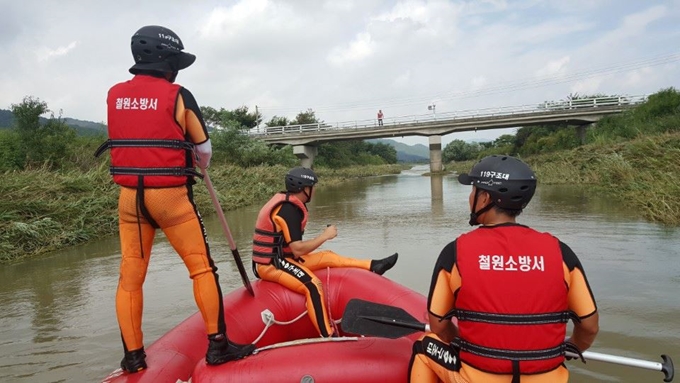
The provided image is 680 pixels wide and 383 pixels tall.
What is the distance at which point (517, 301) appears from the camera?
1.65 meters

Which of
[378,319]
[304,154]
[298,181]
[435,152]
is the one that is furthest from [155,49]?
[435,152]

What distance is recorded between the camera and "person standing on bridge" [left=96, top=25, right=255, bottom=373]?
2342 millimetres

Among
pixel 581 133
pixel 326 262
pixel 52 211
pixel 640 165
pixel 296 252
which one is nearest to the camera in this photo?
pixel 296 252

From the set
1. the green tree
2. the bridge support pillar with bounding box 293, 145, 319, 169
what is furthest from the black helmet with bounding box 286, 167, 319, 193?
the bridge support pillar with bounding box 293, 145, 319, 169

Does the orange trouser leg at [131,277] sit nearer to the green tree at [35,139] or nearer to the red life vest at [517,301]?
the red life vest at [517,301]

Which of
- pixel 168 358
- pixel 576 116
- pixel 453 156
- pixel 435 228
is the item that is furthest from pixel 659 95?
pixel 453 156

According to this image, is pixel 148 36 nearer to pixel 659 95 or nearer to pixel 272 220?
pixel 272 220

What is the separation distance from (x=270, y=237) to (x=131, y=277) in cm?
122

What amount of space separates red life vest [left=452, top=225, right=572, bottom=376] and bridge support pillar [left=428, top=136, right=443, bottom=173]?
1372 inches

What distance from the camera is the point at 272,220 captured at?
3572 millimetres

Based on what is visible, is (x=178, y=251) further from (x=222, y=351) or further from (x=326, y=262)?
(x=326, y=262)

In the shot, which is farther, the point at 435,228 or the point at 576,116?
the point at 576,116

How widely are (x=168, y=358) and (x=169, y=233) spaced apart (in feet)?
2.27

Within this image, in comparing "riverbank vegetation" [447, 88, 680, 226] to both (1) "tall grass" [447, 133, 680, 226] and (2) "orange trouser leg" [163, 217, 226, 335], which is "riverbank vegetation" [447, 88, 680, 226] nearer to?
(1) "tall grass" [447, 133, 680, 226]
